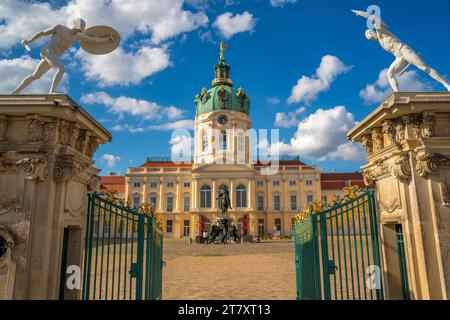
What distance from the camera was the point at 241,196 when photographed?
5241 centimetres

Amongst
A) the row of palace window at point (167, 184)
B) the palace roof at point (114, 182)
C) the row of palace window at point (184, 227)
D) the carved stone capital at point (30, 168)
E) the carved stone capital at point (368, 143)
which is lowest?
the carved stone capital at point (30, 168)

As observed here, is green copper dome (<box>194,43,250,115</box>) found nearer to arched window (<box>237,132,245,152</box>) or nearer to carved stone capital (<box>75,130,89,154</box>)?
arched window (<box>237,132,245,152</box>)

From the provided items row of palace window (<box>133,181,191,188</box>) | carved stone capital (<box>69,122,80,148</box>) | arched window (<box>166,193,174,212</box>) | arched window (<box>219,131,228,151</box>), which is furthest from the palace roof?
carved stone capital (<box>69,122,80,148</box>)

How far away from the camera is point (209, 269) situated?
566 inches

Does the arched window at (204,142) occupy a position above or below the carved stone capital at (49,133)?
above

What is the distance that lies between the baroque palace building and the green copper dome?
0.53ft

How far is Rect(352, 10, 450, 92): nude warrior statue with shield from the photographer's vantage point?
17.6 ft

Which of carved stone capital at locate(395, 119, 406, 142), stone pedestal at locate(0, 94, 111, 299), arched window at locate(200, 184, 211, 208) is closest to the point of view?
stone pedestal at locate(0, 94, 111, 299)

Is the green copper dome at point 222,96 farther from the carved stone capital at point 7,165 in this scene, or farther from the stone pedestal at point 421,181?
the carved stone capital at point 7,165

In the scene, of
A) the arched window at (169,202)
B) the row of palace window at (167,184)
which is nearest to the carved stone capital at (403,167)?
the row of palace window at (167,184)

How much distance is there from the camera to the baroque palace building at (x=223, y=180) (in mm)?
52344

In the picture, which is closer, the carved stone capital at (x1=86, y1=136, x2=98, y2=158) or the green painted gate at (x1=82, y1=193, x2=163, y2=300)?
the green painted gate at (x1=82, y1=193, x2=163, y2=300)

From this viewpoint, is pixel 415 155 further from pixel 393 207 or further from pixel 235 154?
pixel 235 154

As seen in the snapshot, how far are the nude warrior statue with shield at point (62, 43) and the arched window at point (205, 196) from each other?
46977mm
